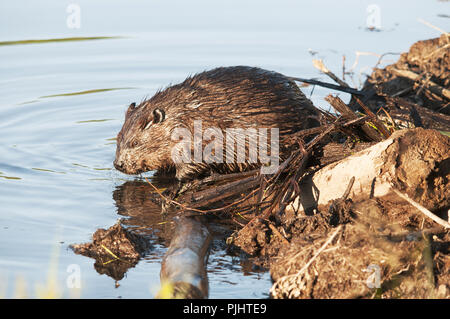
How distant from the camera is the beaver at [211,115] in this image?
20.4 ft

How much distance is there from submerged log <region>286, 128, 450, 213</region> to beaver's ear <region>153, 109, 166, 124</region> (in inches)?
75.7

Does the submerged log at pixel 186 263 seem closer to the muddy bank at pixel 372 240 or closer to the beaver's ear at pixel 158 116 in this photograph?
the muddy bank at pixel 372 240

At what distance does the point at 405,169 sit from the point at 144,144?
2.63 m

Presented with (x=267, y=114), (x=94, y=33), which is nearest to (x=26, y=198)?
(x=267, y=114)

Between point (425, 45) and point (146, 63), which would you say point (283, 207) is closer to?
point (425, 45)

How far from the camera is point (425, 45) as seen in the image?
8.73 m

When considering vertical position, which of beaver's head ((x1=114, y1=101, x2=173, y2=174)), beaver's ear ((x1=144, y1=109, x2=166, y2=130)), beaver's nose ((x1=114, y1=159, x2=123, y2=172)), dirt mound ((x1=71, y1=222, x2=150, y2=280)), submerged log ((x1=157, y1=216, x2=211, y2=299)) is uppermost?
beaver's ear ((x1=144, y1=109, x2=166, y2=130))

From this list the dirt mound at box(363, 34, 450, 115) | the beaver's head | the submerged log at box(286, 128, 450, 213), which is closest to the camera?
the submerged log at box(286, 128, 450, 213)

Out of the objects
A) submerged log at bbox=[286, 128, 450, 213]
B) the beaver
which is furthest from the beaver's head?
submerged log at bbox=[286, 128, 450, 213]

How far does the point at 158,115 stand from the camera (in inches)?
253

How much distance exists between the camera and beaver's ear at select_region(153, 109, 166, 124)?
21.0 feet

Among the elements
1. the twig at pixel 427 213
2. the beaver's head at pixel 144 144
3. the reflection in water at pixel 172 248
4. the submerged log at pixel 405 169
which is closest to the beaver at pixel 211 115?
the beaver's head at pixel 144 144

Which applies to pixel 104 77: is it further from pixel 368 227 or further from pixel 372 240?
pixel 372 240

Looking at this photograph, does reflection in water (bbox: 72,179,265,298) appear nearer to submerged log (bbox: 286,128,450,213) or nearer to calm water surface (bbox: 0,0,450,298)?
calm water surface (bbox: 0,0,450,298)
